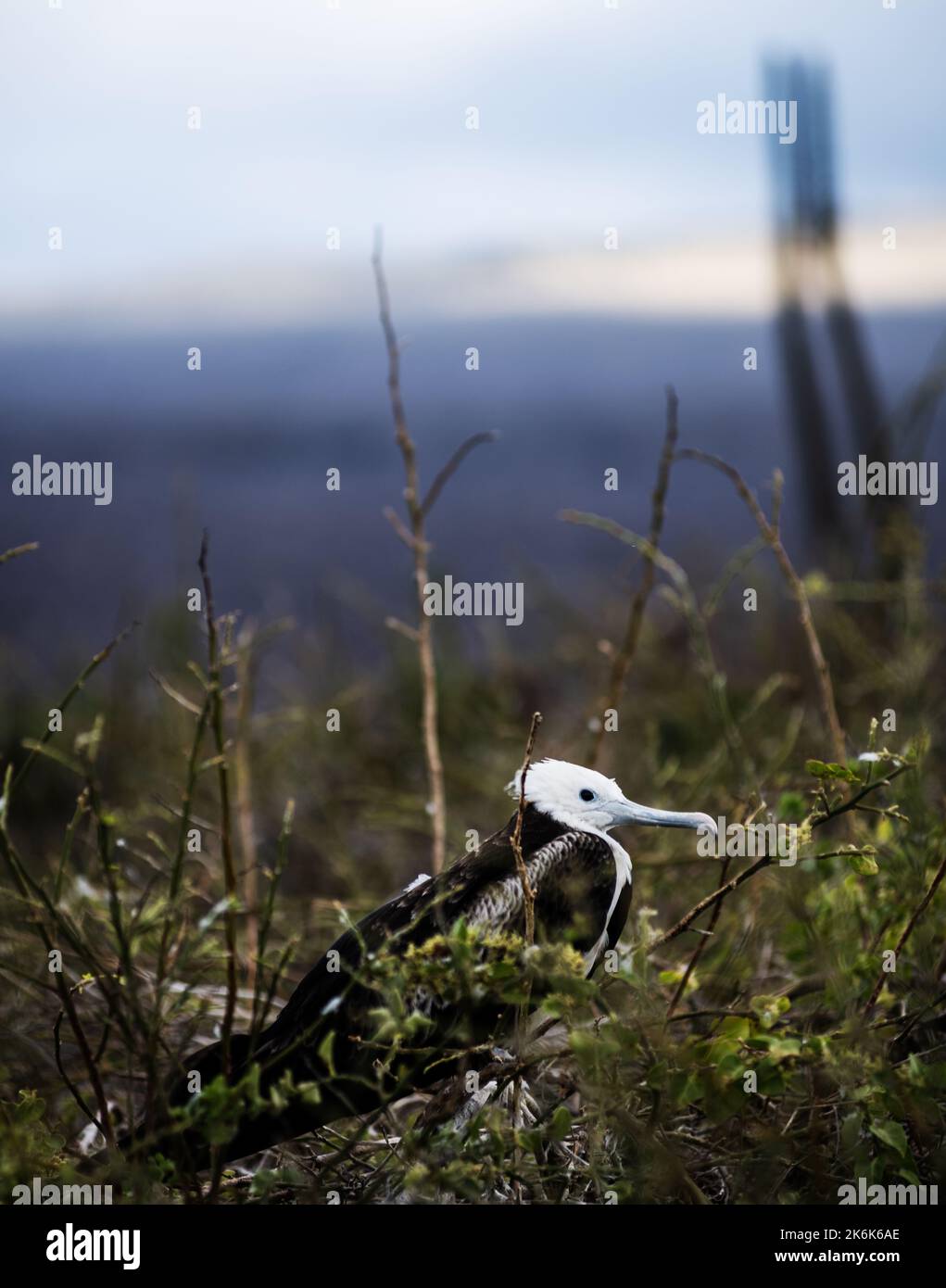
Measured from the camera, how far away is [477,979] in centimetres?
142

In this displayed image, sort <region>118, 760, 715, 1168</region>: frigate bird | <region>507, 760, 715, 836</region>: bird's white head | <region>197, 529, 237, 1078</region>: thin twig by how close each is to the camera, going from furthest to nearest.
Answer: <region>507, 760, 715, 836</region>: bird's white head < <region>118, 760, 715, 1168</region>: frigate bird < <region>197, 529, 237, 1078</region>: thin twig

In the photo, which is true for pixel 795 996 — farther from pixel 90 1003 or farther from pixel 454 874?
pixel 90 1003

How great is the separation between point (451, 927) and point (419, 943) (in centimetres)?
5

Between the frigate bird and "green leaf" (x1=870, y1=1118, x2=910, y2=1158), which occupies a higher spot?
the frigate bird

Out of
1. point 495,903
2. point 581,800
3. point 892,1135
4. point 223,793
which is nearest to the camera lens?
point 223,793

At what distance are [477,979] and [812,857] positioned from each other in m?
0.48

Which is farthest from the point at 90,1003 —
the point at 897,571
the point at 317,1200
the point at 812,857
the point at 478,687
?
the point at 897,571

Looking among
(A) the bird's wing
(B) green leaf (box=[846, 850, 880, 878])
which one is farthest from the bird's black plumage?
(B) green leaf (box=[846, 850, 880, 878])

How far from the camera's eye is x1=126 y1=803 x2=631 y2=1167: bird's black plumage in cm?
161

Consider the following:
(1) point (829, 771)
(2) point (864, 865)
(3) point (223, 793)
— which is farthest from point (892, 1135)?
(3) point (223, 793)

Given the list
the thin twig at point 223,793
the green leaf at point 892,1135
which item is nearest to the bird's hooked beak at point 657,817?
the green leaf at point 892,1135

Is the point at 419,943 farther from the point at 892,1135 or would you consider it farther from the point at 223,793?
the point at 892,1135

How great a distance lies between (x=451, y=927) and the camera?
1.66 meters

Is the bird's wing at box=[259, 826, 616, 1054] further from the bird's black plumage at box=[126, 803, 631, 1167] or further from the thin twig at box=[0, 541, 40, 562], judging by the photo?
the thin twig at box=[0, 541, 40, 562]
